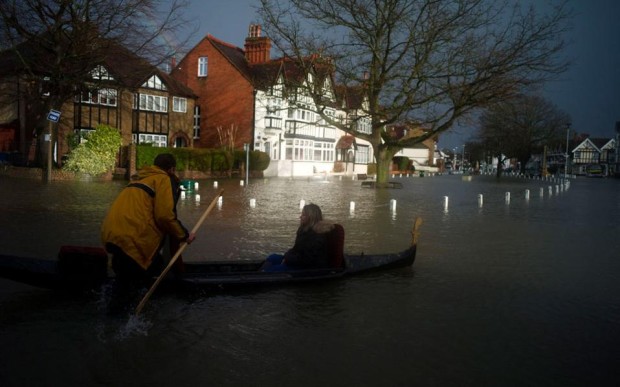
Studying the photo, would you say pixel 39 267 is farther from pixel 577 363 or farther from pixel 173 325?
pixel 577 363

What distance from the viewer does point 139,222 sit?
5820 millimetres

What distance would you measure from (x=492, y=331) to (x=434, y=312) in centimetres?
88

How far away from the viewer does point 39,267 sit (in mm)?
6395

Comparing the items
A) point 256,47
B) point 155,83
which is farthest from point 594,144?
point 155,83

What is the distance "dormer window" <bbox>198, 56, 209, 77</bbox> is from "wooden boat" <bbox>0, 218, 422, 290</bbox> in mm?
45908

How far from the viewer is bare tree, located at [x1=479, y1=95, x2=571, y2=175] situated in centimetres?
7725

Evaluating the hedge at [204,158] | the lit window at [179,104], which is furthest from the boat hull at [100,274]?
the lit window at [179,104]

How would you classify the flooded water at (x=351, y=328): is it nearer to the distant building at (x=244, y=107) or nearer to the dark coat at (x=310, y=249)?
the dark coat at (x=310, y=249)

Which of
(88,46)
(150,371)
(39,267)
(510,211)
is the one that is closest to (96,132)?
(88,46)

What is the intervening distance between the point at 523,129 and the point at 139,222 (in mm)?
80931

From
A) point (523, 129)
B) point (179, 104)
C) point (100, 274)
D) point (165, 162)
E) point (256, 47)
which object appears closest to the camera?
point (165, 162)

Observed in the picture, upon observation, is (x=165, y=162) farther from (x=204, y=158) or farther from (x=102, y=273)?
(x=204, y=158)

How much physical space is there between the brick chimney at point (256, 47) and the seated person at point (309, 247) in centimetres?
4629

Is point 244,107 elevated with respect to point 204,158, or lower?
elevated
